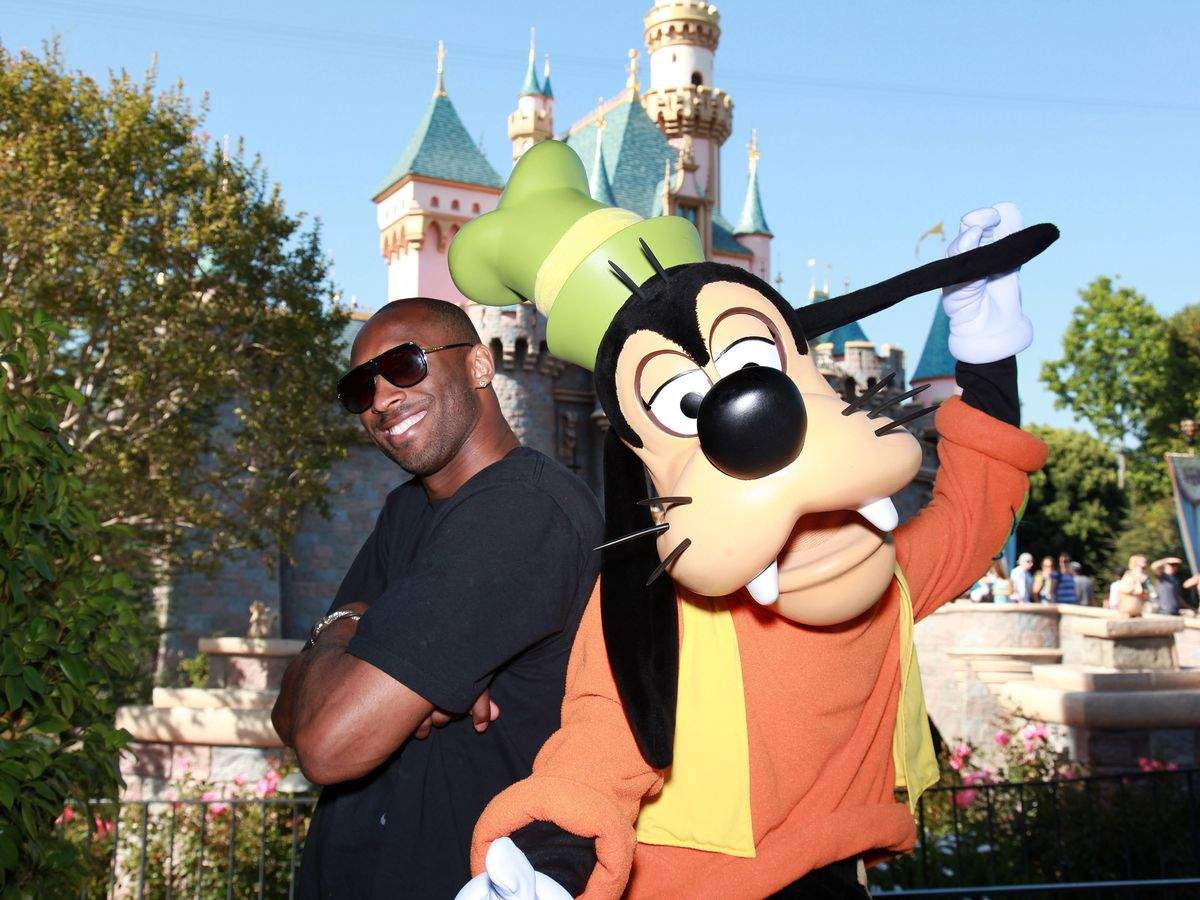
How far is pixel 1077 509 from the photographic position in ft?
91.6

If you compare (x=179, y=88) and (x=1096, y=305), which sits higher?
(x=1096, y=305)

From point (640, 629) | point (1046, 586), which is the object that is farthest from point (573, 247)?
point (1046, 586)

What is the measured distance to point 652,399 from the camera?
64.1 inches

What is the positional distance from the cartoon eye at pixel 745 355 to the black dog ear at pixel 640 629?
24cm

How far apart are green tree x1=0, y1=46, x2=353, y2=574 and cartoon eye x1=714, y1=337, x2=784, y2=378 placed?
845 cm

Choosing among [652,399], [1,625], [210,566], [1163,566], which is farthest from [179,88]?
[1163,566]

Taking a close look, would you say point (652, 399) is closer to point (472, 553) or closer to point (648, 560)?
point (648, 560)

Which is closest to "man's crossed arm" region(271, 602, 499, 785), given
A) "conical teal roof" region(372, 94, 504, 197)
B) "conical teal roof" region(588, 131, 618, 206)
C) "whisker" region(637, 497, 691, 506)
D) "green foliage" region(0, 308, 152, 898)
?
"whisker" region(637, 497, 691, 506)

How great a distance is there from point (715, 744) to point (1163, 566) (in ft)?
41.1

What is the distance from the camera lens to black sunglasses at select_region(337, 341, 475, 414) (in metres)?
1.85

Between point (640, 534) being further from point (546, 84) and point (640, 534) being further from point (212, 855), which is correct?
point (546, 84)

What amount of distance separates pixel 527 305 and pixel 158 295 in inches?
461

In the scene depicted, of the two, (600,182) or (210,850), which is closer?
(210,850)

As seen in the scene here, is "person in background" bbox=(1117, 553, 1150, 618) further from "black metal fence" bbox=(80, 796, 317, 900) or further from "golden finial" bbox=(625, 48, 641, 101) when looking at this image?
"golden finial" bbox=(625, 48, 641, 101)
